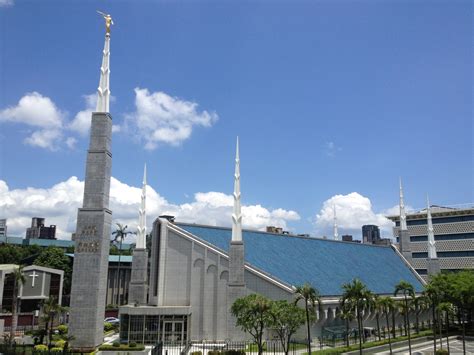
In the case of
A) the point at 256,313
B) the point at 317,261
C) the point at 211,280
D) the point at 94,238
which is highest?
the point at 94,238

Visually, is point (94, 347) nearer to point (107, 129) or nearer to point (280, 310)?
point (280, 310)

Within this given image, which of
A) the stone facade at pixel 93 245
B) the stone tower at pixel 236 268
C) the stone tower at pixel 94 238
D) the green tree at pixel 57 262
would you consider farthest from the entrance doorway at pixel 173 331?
the green tree at pixel 57 262

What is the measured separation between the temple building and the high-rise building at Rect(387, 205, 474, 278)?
43.5 meters

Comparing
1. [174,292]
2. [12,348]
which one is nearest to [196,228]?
[174,292]

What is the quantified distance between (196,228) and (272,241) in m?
13.5

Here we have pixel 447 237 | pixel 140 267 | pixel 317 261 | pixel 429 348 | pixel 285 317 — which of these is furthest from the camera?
pixel 447 237

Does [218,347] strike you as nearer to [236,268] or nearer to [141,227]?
[236,268]

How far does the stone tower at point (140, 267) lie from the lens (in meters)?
59.5

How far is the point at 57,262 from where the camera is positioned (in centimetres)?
9206

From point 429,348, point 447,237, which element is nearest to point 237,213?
point 429,348

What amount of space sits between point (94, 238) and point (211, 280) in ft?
53.8

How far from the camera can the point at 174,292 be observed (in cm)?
5528

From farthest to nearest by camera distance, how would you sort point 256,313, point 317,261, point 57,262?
point 57,262 < point 317,261 < point 256,313

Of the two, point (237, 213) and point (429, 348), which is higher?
point (237, 213)
